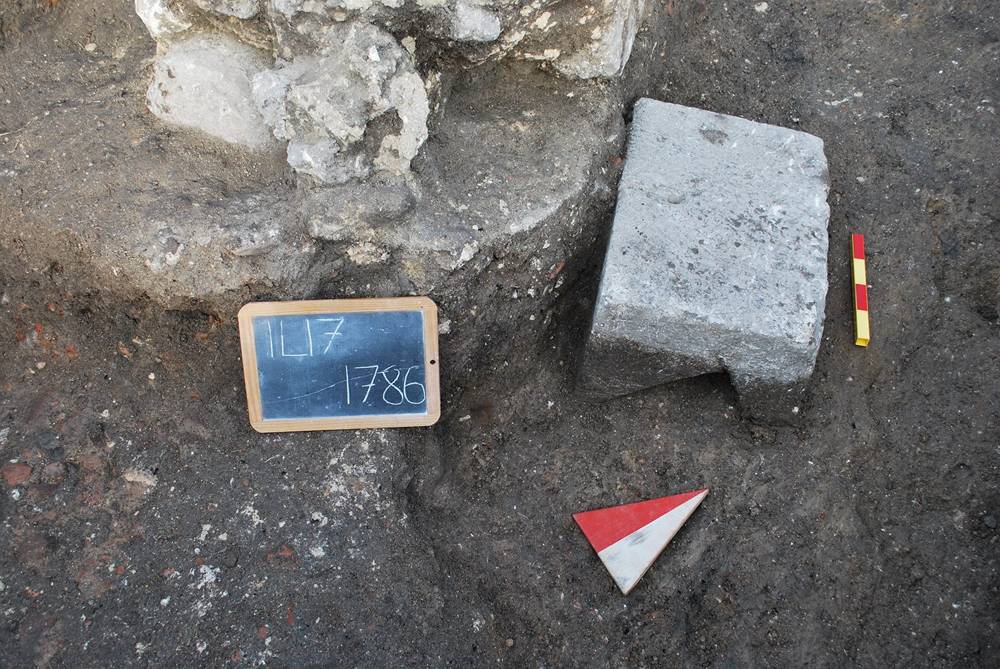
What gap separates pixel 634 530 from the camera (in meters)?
2.08

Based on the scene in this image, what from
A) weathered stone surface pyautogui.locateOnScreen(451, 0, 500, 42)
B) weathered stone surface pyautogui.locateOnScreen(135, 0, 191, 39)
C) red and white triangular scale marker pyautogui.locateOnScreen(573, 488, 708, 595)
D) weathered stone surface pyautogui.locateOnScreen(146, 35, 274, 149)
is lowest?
red and white triangular scale marker pyautogui.locateOnScreen(573, 488, 708, 595)

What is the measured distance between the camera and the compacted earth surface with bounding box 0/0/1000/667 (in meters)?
1.86

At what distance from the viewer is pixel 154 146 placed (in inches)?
81.4

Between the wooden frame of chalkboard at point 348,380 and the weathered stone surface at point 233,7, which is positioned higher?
the weathered stone surface at point 233,7

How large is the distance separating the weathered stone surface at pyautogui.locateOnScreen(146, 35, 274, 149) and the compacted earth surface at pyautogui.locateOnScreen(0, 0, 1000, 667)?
0.53 ft

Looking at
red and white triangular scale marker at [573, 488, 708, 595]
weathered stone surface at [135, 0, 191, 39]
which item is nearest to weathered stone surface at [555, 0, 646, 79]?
weathered stone surface at [135, 0, 191, 39]

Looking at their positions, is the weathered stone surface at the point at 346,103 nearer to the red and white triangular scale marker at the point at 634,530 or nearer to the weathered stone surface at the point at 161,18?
the weathered stone surface at the point at 161,18

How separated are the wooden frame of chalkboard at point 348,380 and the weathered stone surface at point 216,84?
45cm

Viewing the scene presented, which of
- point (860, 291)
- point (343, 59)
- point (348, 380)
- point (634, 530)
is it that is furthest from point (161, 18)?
point (860, 291)

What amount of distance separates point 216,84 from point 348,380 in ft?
2.63

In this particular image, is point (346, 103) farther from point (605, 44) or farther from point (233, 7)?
point (605, 44)

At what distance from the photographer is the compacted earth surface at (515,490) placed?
1.86 m

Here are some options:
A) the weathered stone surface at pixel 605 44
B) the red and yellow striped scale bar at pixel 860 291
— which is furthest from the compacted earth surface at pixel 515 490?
the weathered stone surface at pixel 605 44

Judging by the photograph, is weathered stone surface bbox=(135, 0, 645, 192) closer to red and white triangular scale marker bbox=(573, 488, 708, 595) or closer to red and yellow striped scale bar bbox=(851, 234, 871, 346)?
red and yellow striped scale bar bbox=(851, 234, 871, 346)
